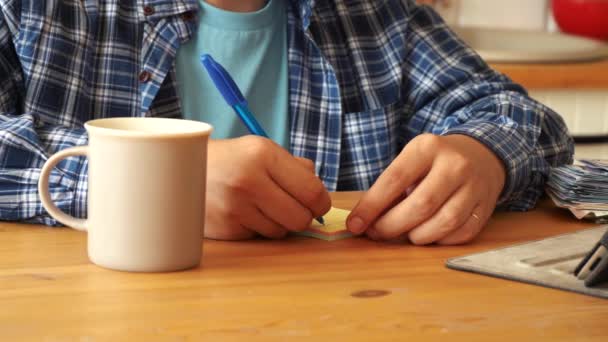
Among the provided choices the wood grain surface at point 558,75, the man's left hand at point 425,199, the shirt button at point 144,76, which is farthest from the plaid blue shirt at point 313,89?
the wood grain surface at point 558,75

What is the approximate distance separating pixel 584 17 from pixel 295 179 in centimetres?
199

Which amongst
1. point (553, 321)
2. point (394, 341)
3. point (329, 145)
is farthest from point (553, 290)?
point (329, 145)

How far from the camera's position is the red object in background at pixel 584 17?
8.55ft

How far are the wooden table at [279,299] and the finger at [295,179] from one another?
45 mm

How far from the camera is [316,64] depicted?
1.32m

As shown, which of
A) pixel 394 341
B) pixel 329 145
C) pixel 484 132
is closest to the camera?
pixel 394 341

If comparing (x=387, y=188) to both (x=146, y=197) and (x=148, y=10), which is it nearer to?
(x=146, y=197)

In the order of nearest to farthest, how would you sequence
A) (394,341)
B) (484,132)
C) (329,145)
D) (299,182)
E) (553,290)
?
(394,341) → (553,290) → (299,182) → (484,132) → (329,145)

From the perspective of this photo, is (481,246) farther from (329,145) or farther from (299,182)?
(329,145)

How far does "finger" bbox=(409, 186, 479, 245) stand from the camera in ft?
2.90

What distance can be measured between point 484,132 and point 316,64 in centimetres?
33

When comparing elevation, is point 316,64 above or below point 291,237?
above

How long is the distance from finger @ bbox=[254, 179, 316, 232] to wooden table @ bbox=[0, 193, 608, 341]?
24 mm

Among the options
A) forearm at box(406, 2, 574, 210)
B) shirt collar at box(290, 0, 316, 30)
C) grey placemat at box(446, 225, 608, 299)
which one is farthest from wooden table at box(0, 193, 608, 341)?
shirt collar at box(290, 0, 316, 30)
